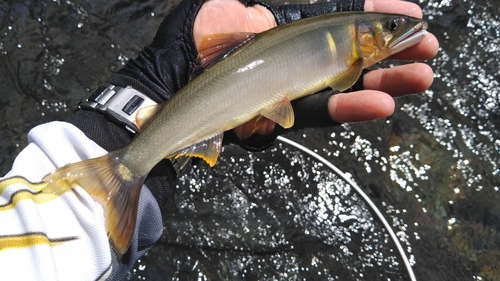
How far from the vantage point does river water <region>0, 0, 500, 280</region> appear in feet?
9.96

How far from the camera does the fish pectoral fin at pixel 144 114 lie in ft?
6.86

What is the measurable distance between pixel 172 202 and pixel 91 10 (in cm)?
181

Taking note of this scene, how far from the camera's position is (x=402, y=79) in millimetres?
2379

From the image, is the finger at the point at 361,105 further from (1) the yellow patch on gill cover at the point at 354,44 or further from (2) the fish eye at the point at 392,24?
(2) the fish eye at the point at 392,24

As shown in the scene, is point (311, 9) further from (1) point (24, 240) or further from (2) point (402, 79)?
(1) point (24, 240)

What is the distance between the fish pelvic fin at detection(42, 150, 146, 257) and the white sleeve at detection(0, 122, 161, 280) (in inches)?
1.7

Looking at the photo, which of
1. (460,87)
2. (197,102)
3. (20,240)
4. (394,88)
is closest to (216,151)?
(197,102)

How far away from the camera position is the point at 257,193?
10.5 feet

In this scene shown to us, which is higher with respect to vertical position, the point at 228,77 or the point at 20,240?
the point at 228,77

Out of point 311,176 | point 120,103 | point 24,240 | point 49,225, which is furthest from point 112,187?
point 311,176

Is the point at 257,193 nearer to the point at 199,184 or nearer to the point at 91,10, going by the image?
the point at 199,184

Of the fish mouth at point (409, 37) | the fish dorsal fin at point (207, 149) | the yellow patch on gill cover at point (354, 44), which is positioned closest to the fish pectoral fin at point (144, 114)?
the fish dorsal fin at point (207, 149)

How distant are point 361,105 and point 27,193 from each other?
5.02 ft

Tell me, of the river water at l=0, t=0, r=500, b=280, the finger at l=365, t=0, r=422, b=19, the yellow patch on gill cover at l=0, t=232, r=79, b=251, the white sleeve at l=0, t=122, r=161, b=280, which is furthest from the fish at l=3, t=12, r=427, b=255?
the river water at l=0, t=0, r=500, b=280
